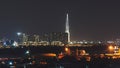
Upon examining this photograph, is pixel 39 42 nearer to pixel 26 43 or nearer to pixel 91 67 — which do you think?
pixel 26 43

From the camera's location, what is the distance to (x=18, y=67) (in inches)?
2064

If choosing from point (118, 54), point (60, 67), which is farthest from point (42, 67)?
point (118, 54)

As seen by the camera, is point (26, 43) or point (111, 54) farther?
point (26, 43)

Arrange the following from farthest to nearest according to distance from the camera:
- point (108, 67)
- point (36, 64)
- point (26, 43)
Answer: point (26, 43)
point (36, 64)
point (108, 67)

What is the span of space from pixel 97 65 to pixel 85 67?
1.61 metres

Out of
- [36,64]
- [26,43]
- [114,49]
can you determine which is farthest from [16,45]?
[36,64]

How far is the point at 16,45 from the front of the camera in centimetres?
13838

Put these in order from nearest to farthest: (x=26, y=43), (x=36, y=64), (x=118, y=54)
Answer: (x=36, y=64), (x=118, y=54), (x=26, y=43)

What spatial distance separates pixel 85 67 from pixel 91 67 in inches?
27.8

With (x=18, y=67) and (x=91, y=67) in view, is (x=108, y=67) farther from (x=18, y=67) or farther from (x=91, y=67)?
(x=18, y=67)

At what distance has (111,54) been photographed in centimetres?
7394

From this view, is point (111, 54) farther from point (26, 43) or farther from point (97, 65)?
point (26, 43)

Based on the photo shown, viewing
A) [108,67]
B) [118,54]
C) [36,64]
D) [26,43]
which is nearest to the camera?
[108,67]

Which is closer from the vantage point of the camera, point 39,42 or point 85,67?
point 85,67
